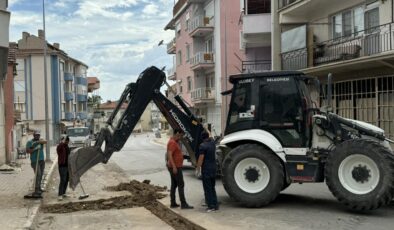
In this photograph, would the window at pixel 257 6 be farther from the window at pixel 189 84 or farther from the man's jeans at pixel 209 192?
the man's jeans at pixel 209 192

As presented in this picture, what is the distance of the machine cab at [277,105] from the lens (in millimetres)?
12117

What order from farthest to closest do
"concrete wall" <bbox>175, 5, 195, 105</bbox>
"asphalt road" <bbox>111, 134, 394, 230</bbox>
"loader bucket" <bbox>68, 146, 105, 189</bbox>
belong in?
"concrete wall" <bbox>175, 5, 195, 105</bbox>
"loader bucket" <bbox>68, 146, 105, 189</bbox>
"asphalt road" <bbox>111, 134, 394, 230</bbox>

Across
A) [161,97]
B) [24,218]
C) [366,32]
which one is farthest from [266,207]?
[366,32]

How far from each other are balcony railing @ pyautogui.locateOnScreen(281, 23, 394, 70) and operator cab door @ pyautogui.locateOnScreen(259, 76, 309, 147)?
28.2ft

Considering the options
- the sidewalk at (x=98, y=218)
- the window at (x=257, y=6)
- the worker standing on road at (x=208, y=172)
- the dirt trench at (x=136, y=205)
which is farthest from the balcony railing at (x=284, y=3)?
the worker standing on road at (x=208, y=172)

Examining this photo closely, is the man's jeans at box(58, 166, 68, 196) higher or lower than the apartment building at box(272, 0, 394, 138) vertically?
lower

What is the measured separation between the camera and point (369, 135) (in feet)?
38.8

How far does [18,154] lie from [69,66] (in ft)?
161

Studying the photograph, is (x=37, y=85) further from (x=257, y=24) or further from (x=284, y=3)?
(x=284, y=3)

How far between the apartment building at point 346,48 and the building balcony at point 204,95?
1949cm

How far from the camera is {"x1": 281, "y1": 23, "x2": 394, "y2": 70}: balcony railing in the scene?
2002 cm

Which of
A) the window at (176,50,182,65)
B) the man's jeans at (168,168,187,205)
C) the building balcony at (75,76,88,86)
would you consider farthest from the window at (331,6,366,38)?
the building balcony at (75,76,88,86)

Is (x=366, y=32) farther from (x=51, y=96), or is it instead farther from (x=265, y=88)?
(x=51, y=96)

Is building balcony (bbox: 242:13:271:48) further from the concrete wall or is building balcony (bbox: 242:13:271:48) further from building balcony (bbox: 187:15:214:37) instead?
the concrete wall
